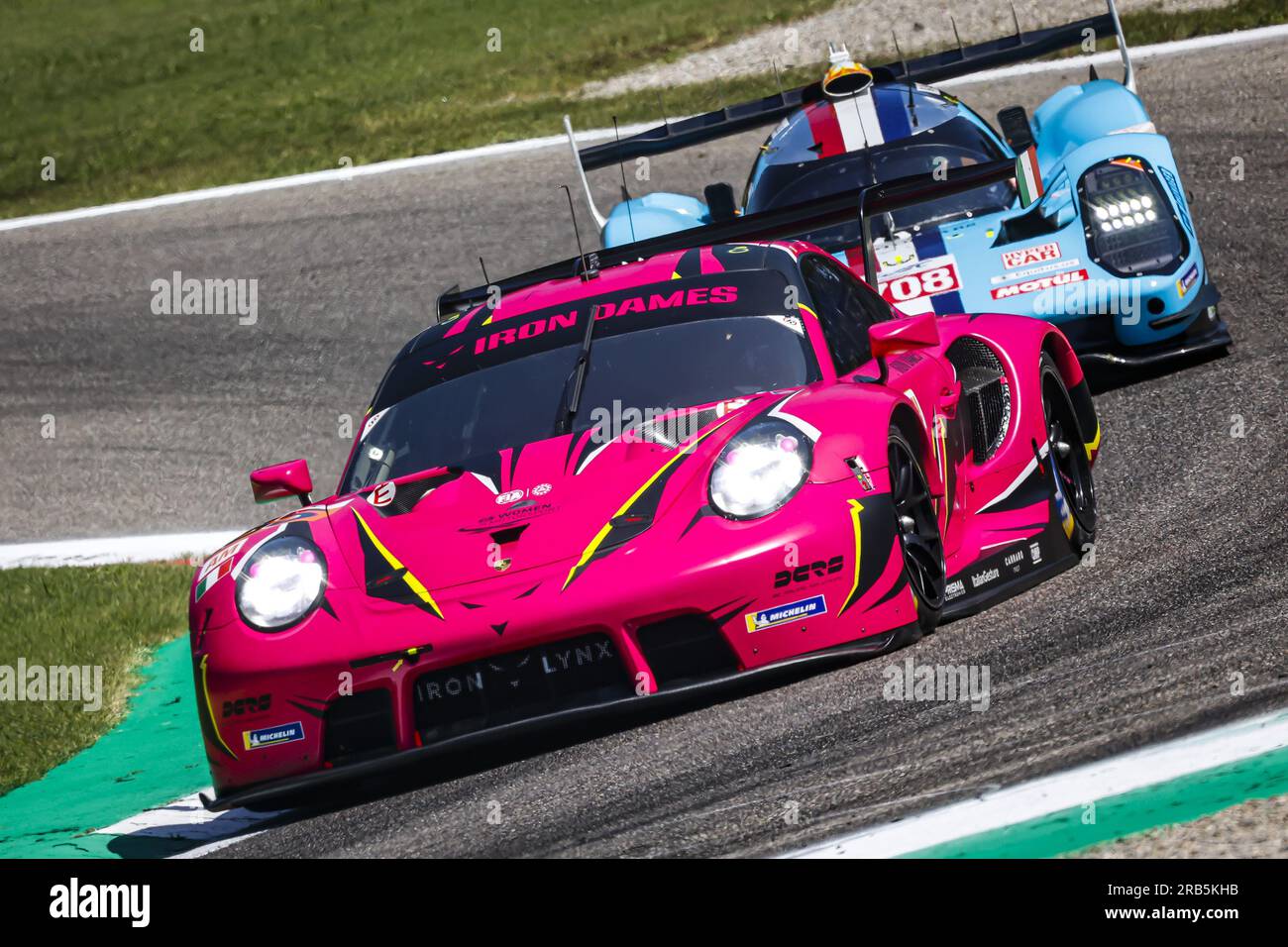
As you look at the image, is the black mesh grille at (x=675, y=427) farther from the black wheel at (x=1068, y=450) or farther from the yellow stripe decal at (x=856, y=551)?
the black wheel at (x=1068, y=450)

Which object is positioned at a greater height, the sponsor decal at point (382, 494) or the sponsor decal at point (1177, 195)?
the sponsor decal at point (1177, 195)

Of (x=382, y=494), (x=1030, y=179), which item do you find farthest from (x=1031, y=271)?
(x=382, y=494)

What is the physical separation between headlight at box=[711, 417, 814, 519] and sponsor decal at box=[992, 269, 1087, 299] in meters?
3.19

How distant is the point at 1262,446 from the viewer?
6.98m

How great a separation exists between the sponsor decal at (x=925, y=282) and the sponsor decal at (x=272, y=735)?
3.92m

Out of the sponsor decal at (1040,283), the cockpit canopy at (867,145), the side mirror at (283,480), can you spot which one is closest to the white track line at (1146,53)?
the cockpit canopy at (867,145)

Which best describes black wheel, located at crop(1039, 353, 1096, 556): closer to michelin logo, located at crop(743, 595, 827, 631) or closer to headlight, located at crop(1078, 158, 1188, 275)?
headlight, located at crop(1078, 158, 1188, 275)

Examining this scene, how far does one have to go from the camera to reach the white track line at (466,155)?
14062 mm

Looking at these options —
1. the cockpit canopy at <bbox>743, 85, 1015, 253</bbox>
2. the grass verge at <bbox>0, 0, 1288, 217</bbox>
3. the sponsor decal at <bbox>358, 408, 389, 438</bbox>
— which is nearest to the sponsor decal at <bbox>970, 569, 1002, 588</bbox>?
the sponsor decal at <bbox>358, 408, 389, 438</bbox>

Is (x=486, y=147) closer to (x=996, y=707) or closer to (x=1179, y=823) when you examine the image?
(x=996, y=707)
